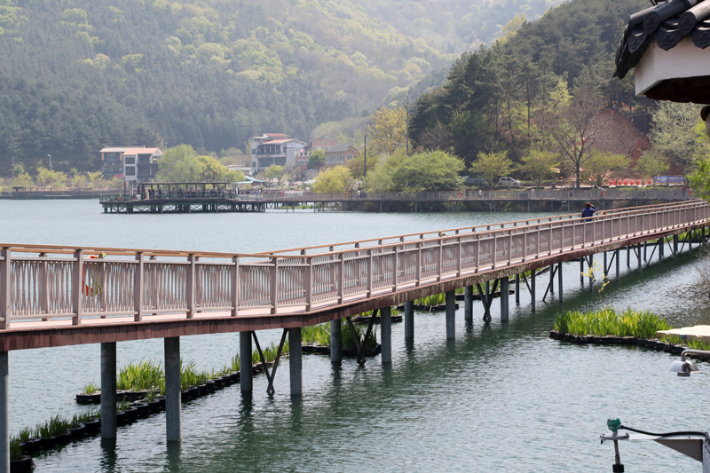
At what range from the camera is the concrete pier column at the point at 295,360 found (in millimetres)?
18875

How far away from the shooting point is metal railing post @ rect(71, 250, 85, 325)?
43.1 feet

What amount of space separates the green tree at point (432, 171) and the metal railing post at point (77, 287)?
109 m

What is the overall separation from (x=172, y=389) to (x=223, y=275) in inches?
98.4

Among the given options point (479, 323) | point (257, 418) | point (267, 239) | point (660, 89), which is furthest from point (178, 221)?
point (660, 89)

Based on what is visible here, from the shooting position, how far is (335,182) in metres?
150

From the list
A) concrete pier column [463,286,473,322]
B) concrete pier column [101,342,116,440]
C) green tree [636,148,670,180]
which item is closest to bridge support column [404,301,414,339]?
concrete pier column [463,286,473,322]

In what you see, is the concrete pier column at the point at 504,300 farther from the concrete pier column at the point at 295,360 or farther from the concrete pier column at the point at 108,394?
the concrete pier column at the point at 108,394

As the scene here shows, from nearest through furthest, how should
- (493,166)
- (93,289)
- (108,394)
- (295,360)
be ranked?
1. (93,289)
2. (108,394)
3. (295,360)
4. (493,166)

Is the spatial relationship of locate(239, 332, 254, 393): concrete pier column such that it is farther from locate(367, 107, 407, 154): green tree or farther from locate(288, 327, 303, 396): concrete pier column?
locate(367, 107, 407, 154): green tree

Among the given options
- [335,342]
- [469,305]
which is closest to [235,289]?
[335,342]

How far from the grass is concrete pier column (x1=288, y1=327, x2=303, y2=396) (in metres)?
10.1

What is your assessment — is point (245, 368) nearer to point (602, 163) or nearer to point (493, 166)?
point (602, 163)

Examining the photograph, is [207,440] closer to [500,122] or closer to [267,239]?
[267,239]

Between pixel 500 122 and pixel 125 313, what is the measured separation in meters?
120
